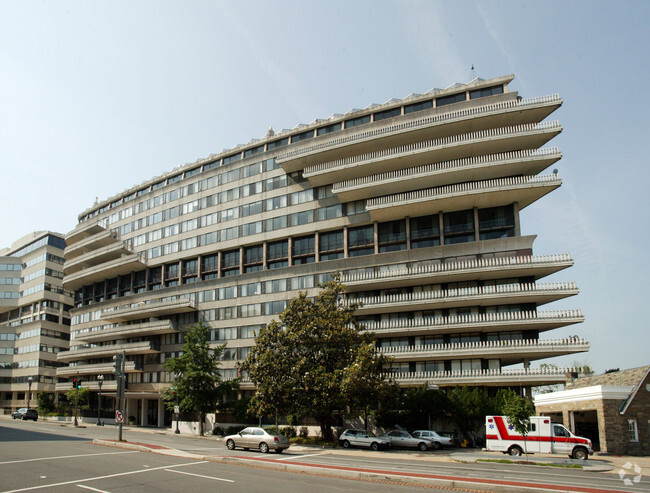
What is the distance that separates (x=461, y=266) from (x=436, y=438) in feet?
51.7

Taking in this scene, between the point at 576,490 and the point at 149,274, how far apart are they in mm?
67683

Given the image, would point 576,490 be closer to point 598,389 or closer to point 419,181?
point 598,389

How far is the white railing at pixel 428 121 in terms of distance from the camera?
4788 cm

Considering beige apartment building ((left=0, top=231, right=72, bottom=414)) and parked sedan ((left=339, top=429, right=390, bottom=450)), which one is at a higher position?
beige apartment building ((left=0, top=231, right=72, bottom=414))

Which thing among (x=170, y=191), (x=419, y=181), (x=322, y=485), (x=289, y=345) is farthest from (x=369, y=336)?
(x=170, y=191)

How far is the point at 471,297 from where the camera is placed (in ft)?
153

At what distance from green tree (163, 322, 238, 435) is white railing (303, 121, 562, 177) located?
859 inches

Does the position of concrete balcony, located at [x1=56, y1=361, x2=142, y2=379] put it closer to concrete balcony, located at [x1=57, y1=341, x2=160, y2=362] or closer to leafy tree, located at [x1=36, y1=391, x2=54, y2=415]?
concrete balcony, located at [x1=57, y1=341, x2=160, y2=362]

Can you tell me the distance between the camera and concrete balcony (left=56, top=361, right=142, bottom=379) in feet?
230

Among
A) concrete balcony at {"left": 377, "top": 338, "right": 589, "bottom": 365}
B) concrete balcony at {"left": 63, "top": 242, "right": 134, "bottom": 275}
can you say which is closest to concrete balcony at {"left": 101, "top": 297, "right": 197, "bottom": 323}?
concrete balcony at {"left": 63, "top": 242, "right": 134, "bottom": 275}

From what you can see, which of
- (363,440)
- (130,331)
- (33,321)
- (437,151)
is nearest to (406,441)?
(363,440)

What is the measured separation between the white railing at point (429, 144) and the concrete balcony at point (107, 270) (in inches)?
1242

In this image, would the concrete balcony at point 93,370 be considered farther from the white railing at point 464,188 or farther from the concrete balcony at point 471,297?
the white railing at point 464,188

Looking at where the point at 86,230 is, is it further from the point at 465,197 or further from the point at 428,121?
the point at 465,197
